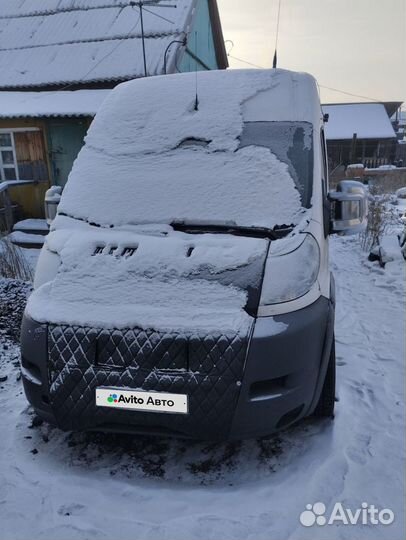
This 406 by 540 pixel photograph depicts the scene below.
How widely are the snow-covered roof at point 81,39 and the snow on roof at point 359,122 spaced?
71.9 feet

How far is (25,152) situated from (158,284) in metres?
11.4

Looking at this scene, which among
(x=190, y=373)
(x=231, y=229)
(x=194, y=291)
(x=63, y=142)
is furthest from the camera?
(x=63, y=142)

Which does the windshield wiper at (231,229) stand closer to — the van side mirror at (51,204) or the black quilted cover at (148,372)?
the black quilted cover at (148,372)

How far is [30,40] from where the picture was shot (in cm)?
1402

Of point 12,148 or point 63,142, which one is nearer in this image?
point 63,142

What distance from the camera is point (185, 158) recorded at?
10.1 feet

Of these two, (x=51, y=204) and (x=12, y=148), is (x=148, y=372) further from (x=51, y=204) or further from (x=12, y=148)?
(x=12, y=148)

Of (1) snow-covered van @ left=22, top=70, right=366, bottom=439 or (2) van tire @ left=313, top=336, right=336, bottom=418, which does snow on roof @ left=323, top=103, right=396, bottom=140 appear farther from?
(2) van tire @ left=313, top=336, right=336, bottom=418

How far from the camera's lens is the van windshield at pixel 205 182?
9.02 feet

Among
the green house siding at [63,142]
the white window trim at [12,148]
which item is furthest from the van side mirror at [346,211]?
the white window trim at [12,148]

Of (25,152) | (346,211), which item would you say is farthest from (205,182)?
(25,152)

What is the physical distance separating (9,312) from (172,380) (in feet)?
9.92

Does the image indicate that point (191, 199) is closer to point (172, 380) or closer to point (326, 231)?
point (326, 231)

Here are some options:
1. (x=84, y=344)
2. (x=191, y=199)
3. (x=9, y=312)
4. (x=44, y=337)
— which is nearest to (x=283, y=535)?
(x=84, y=344)
